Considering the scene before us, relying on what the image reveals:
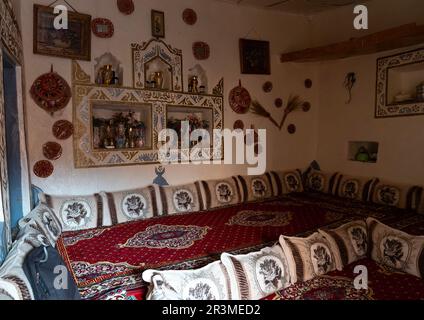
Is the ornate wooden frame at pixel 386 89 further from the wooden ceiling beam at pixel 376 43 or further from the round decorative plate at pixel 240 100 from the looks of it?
the round decorative plate at pixel 240 100

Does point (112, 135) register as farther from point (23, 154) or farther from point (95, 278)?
point (95, 278)

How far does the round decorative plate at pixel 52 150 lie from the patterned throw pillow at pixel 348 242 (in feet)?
6.50

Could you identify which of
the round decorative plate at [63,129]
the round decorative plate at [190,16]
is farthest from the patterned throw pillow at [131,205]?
the round decorative plate at [190,16]

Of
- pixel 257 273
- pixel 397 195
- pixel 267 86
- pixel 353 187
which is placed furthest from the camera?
pixel 267 86

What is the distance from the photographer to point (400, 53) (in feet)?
9.46

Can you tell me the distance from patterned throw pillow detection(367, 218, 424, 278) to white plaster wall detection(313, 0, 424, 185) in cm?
143

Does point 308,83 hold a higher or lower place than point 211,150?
higher

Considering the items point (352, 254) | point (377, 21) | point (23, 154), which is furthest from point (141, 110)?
point (377, 21)

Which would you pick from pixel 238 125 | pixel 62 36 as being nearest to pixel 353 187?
pixel 238 125

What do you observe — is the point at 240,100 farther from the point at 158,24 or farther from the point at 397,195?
the point at 397,195

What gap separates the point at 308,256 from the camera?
1541 millimetres

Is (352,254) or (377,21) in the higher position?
(377,21)

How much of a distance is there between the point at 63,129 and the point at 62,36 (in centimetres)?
71

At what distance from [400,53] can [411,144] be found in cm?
85
